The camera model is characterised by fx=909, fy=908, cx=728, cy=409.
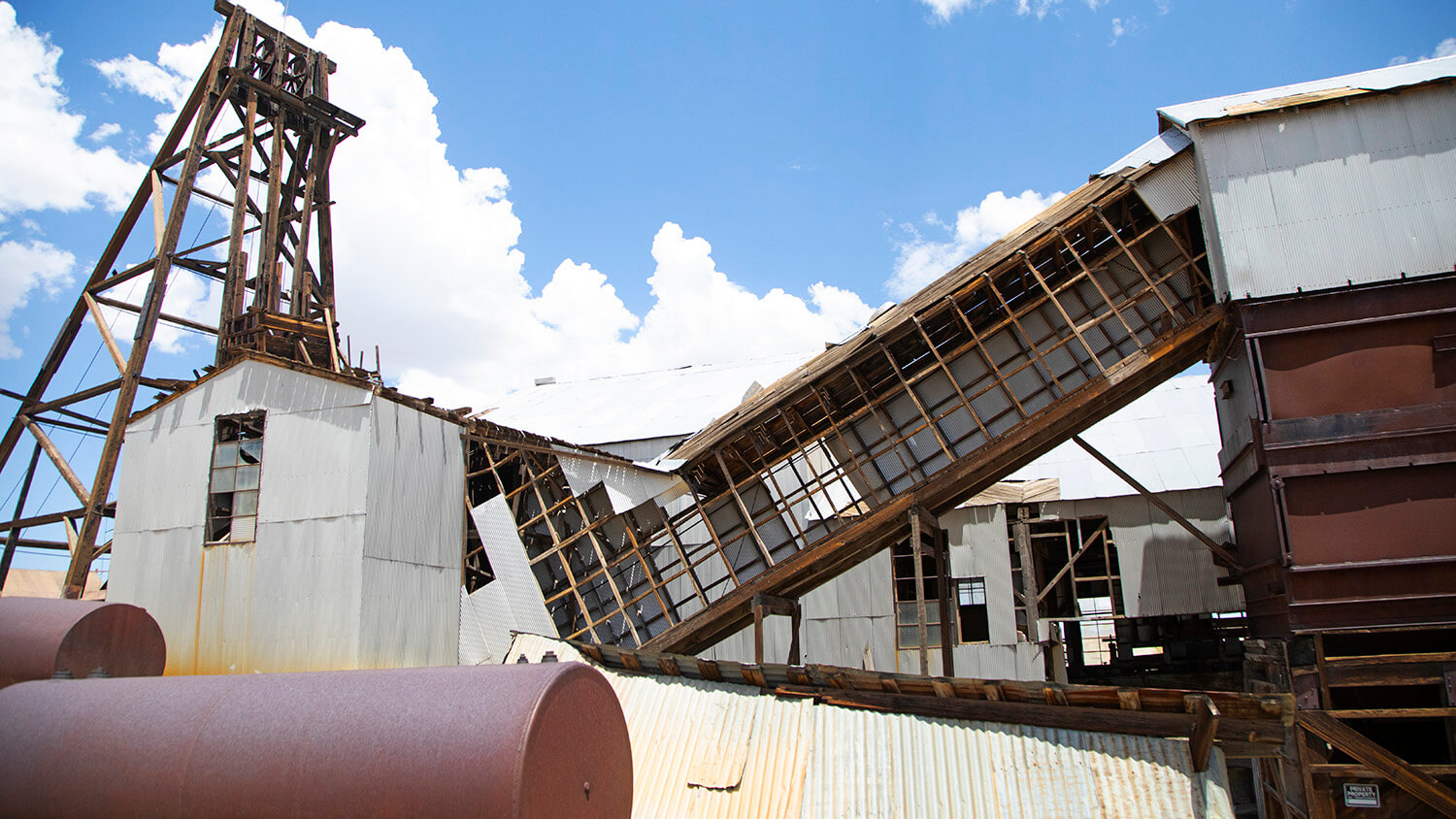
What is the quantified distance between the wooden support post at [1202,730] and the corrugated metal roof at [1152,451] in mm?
14325

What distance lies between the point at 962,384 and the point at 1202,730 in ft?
25.8

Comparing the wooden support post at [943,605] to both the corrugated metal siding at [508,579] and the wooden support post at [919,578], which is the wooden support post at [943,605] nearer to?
the wooden support post at [919,578]

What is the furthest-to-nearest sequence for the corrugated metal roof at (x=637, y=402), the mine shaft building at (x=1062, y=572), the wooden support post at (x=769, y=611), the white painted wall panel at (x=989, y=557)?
the corrugated metal roof at (x=637, y=402), the white painted wall panel at (x=989, y=557), the mine shaft building at (x=1062, y=572), the wooden support post at (x=769, y=611)

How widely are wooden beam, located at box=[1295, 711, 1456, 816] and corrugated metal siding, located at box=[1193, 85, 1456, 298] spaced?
5.91 metres

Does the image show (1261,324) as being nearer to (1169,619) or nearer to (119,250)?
(1169,619)

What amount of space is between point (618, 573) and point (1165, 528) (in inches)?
511

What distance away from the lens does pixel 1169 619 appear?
2461cm

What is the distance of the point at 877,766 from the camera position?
976cm

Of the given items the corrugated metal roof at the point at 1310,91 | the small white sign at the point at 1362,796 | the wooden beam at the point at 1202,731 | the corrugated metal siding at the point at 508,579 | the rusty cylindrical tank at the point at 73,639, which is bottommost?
the small white sign at the point at 1362,796

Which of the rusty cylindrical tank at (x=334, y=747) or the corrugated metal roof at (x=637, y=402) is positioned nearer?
the rusty cylindrical tank at (x=334, y=747)

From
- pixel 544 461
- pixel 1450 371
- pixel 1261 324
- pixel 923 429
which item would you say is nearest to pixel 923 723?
pixel 923 429

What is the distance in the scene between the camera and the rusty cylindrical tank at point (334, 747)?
518 cm

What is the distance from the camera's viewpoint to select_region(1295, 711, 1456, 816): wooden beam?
1079 centimetres

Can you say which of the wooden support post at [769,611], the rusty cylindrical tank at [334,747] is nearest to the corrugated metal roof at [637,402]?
the wooden support post at [769,611]
